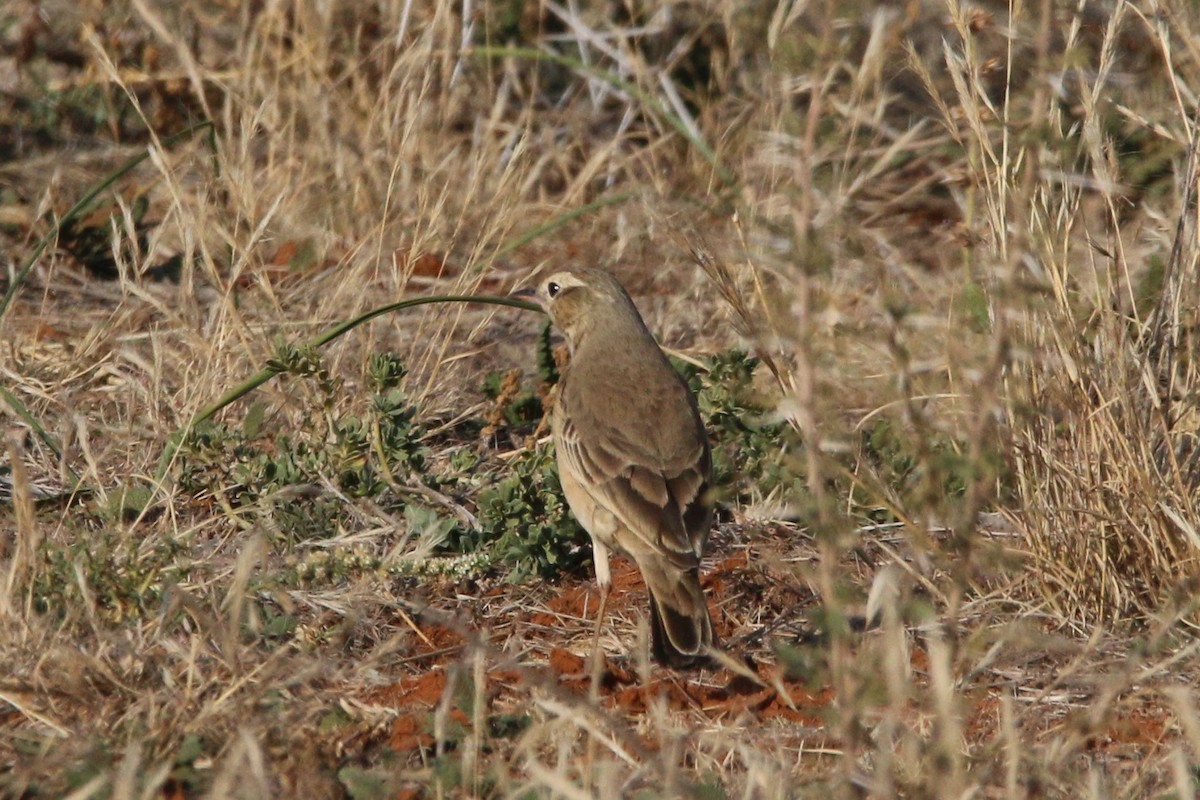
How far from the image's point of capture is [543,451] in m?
6.31

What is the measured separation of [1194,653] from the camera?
496 cm

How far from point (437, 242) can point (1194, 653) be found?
410 cm

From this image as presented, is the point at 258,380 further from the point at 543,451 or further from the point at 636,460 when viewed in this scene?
the point at 636,460

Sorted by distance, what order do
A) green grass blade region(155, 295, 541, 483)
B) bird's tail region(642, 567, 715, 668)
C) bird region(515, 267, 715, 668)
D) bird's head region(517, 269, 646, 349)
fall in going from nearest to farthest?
bird's tail region(642, 567, 715, 668), bird region(515, 267, 715, 668), green grass blade region(155, 295, 541, 483), bird's head region(517, 269, 646, 349)

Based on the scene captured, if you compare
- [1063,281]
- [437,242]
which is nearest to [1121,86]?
[437,242]

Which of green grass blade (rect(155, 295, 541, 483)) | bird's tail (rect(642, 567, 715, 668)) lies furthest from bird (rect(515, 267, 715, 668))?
green grass blade (rect(155, 295, 541, 483))

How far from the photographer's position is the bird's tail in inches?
199

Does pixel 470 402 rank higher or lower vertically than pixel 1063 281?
lower

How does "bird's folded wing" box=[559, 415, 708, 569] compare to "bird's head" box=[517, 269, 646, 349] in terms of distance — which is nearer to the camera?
"bird's folded wing" box=[559, 415, 708, 569]

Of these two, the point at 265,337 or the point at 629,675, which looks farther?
the point at 265,337

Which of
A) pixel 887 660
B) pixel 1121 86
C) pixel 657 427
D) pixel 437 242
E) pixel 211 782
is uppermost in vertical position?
pixel 887 660

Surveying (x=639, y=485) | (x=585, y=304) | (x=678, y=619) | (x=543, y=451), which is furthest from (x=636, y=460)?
(x=585, y=304)

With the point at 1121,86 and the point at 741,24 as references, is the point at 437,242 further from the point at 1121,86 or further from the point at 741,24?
the point at 1121,86

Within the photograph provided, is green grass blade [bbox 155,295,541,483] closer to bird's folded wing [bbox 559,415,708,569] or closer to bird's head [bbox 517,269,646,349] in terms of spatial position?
bird's head [bbox 517,269,646,349]
